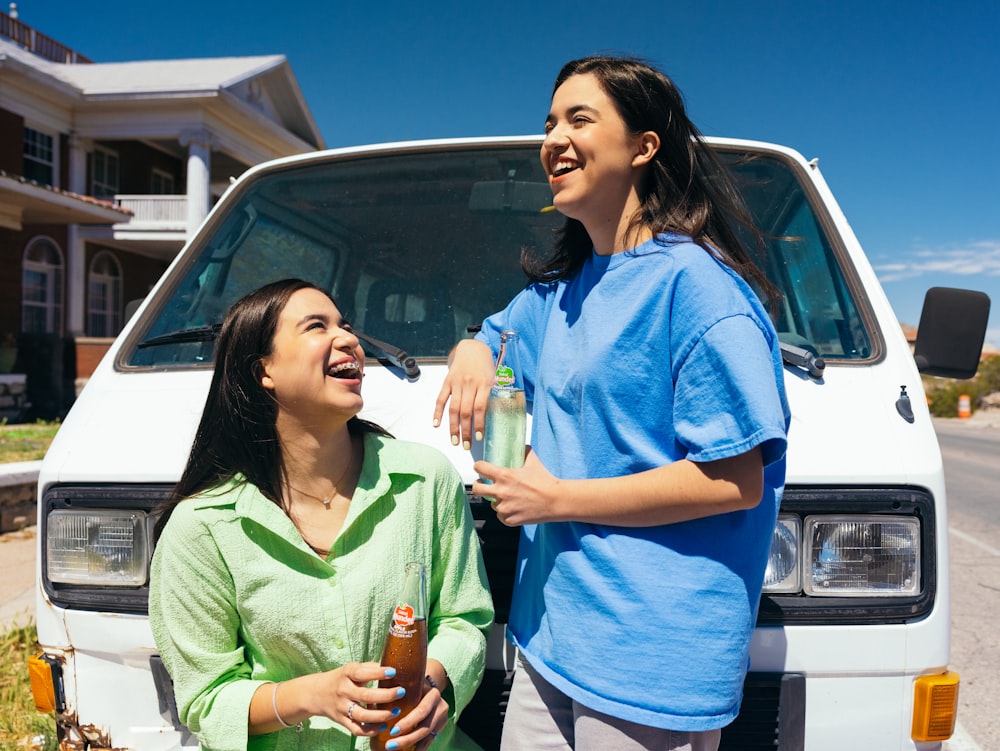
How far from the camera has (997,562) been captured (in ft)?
22.9

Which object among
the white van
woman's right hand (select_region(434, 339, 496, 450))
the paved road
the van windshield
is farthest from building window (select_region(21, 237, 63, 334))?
woman's right hand (select_region(434, 339, 496, 450))

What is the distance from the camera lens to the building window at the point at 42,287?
20.2 m

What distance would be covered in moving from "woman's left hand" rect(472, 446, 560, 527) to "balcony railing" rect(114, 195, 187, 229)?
74.5 ft

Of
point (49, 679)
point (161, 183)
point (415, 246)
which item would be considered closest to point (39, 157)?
point (161, 183)

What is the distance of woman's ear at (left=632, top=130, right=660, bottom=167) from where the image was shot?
5.48ft

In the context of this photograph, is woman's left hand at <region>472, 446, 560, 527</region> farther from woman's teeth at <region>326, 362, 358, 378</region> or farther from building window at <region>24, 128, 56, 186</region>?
building window at <region>24, 128, 56, 186</region>

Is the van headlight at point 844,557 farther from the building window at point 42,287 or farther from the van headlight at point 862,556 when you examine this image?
the building window at point 42,287

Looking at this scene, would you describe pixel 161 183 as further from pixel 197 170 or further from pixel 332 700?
pixel 332 700

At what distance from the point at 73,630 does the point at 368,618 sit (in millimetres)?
833

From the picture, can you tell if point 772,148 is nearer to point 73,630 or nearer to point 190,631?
point 190,631

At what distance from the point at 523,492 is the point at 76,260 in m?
22.7

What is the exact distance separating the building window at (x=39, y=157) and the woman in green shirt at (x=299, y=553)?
71.4 feet

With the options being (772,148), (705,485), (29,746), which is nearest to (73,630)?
(29,746)

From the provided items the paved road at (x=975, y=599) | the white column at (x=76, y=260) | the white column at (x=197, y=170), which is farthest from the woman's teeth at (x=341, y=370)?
the white column at (x=197, y=170)
